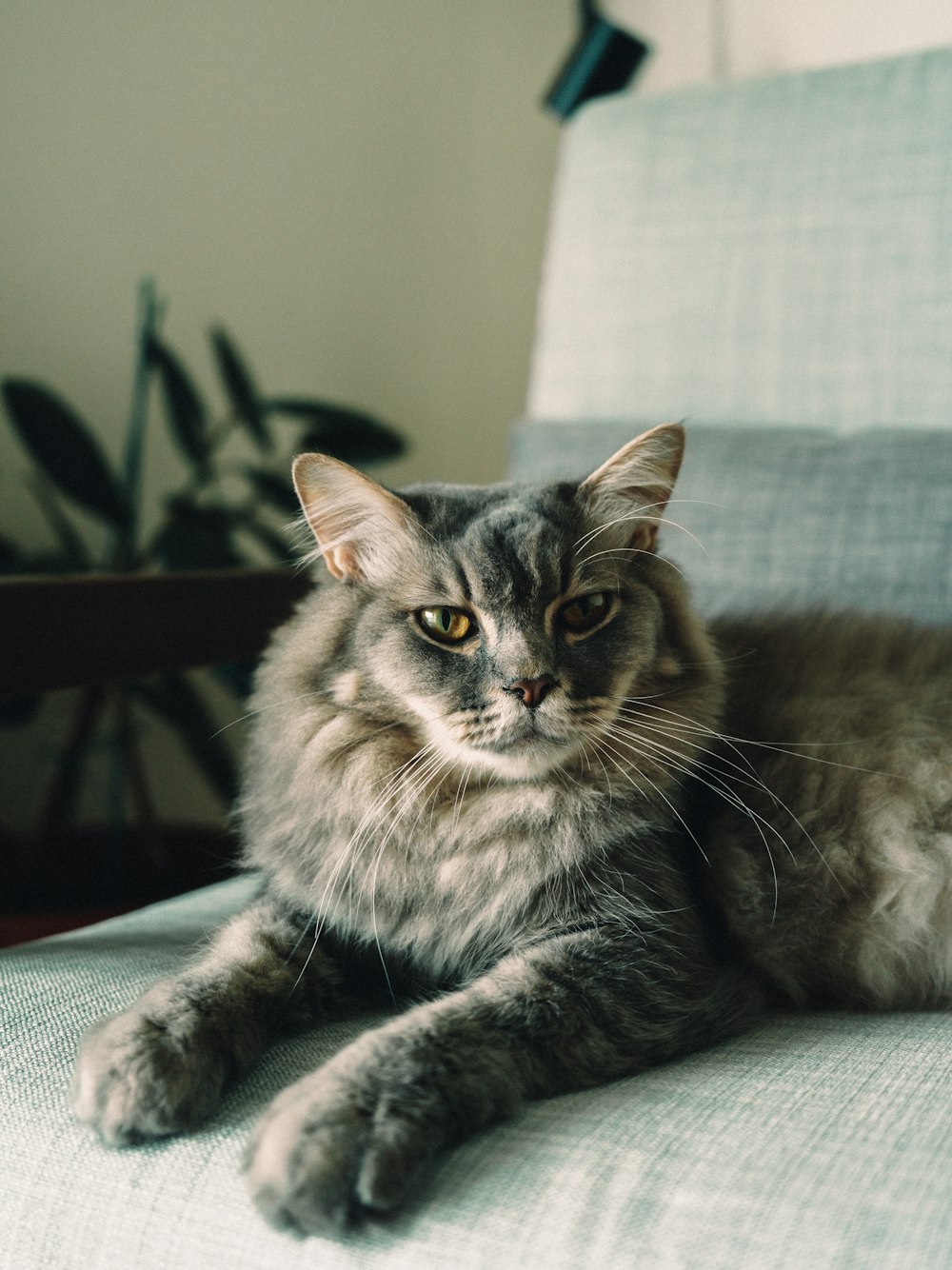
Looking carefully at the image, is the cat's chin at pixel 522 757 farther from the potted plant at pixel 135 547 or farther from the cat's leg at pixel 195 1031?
the potted plant at pixel 135 547

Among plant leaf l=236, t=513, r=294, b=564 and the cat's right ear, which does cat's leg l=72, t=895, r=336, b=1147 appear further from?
plant leaf l=236, t=513, r=294, b=564

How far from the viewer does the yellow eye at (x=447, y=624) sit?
3.39 feet

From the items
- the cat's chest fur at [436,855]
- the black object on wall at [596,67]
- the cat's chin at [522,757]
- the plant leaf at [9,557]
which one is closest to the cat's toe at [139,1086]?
the cat's chest fur at [436,855]

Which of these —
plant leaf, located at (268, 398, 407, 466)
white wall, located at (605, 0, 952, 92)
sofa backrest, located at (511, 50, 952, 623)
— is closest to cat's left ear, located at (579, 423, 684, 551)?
sofa backrest, located at (511, 50, 952, 623)

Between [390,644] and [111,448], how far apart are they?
1538mm

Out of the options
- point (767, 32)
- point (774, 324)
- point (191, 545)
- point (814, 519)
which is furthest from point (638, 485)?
point (767, 32)

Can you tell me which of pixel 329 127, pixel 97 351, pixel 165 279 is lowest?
pixel 97 351

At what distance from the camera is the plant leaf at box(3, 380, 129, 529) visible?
1.88 m

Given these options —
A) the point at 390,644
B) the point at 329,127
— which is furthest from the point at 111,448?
the point at 390,644

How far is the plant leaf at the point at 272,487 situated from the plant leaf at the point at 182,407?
10 cm

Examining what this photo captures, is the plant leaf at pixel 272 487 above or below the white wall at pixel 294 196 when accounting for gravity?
below

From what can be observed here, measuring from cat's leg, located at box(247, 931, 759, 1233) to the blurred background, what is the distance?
169 centimetres

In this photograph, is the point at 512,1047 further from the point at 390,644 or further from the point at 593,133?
the point at 593,133

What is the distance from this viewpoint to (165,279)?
2.39 m
